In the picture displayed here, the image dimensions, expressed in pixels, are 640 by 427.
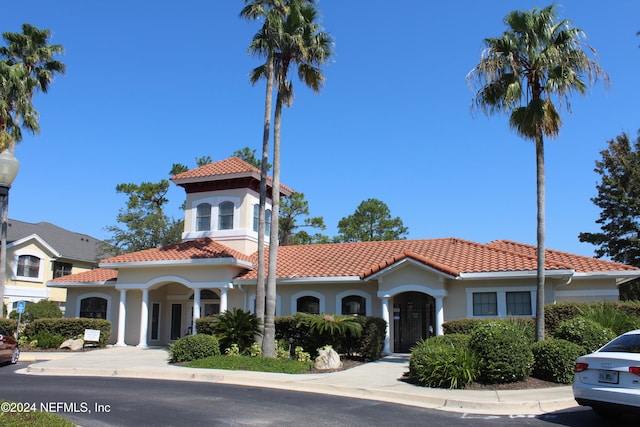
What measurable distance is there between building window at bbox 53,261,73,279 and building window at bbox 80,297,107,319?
13.9 meters

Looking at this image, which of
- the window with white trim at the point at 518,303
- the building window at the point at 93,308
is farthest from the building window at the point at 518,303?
the building window at the point at 93,308

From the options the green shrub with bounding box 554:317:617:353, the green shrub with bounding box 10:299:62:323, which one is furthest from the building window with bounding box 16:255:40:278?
the green shrub with bounding box 554:317:617:353

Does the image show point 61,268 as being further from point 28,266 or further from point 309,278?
point 309,278

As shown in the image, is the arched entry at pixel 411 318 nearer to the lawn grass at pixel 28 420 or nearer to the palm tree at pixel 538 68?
the palm tree at pixel 538 68

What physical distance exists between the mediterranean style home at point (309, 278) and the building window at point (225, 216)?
5 centimetres

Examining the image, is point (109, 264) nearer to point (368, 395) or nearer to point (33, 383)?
point (33, 383)

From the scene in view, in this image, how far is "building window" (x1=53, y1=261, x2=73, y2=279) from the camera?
3893 cm

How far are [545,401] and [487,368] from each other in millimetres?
2147

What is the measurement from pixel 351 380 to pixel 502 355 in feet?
12.3

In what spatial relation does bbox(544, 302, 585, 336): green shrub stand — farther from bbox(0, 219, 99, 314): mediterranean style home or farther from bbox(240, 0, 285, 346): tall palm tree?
bbox(0, 219, 99, 314): mediterranean style home

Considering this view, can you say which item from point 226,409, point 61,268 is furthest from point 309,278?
point 61,268

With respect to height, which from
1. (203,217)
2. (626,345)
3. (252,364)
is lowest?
(252,364)

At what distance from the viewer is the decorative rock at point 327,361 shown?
1587cm

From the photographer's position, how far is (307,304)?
22.9 m
